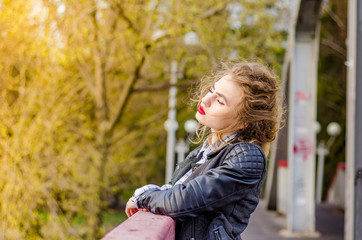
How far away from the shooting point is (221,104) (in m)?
2.05

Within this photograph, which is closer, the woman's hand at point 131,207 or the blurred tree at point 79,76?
the woman's hand at point 131,207

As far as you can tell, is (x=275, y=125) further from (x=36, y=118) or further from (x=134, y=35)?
(x=134, y=35)

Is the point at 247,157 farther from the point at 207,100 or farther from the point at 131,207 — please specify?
the point at 131,207

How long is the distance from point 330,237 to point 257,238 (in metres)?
1.37

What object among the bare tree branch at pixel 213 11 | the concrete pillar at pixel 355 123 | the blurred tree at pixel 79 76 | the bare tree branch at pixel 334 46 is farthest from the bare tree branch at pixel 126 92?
the bare tree branch at pixel 334 46

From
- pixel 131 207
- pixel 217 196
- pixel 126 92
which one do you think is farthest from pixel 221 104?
pixel 126 92

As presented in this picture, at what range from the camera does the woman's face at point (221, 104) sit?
204cm

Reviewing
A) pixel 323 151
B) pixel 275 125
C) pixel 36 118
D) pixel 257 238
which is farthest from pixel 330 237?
pixel 323 151

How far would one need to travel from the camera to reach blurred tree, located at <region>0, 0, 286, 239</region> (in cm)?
602

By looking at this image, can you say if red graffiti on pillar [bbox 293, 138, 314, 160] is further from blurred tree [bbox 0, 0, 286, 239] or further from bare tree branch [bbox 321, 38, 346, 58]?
bare tree branch [bbox 321, 38, 346, 58]

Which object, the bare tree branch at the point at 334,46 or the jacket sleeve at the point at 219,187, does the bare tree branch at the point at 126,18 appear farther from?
the bare tree branch at the point at 334,46

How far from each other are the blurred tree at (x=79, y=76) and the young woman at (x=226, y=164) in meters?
1.85

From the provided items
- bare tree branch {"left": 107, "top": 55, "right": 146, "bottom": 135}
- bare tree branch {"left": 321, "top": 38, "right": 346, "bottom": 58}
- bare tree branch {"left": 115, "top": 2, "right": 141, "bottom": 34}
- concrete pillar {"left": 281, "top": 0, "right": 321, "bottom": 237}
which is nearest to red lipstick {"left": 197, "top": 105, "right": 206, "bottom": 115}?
bare tree branch {"left": 115, "top": 2, "right": 141, "bottom": 34}

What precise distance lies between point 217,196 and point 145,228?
0.31 m
